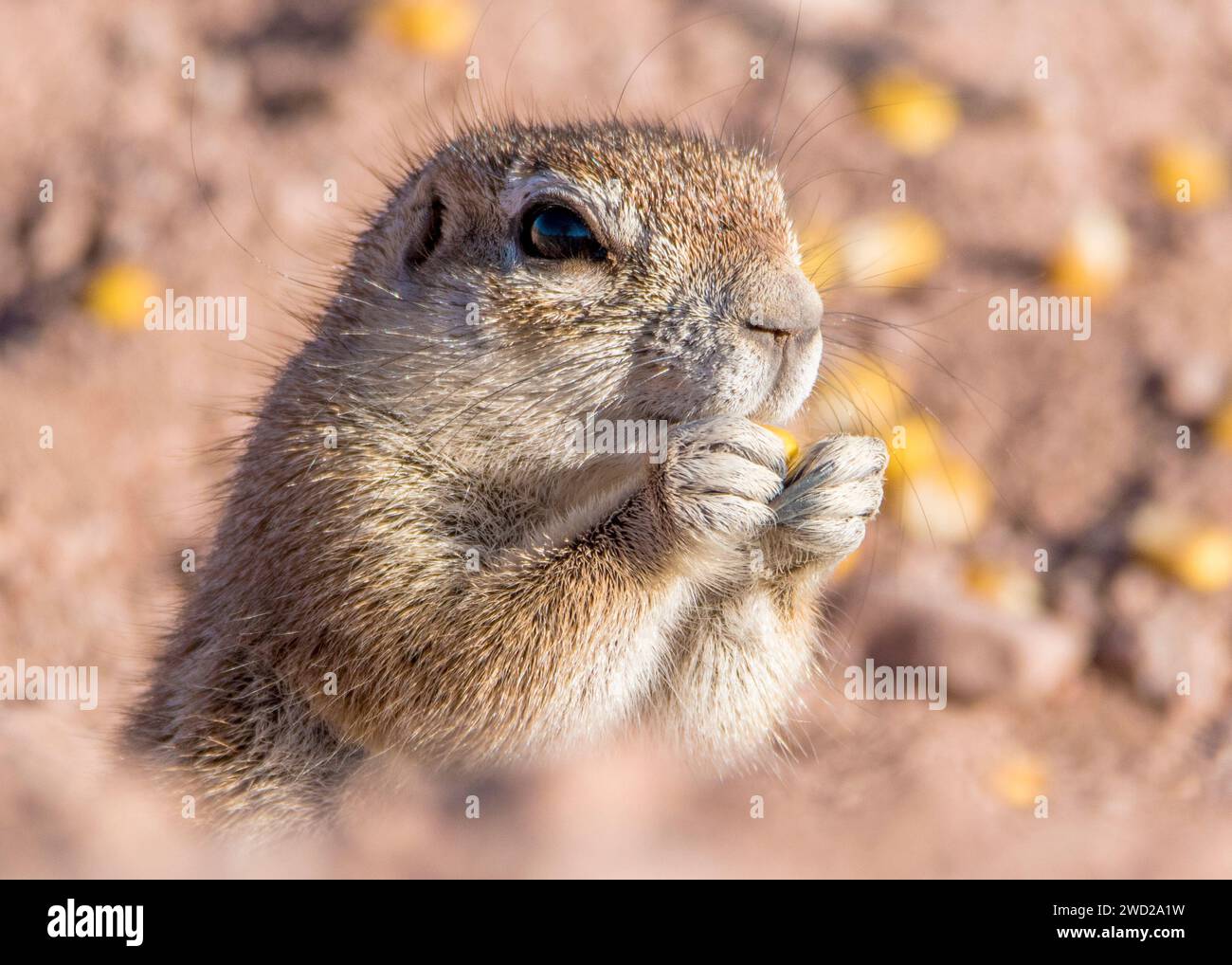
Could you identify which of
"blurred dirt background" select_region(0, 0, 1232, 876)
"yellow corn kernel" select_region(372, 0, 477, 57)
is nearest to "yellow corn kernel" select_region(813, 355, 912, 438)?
"blurred dirt background" select_region(0, 0, 1232, 876)

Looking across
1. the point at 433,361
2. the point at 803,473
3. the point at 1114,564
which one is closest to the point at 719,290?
the point at 803,473

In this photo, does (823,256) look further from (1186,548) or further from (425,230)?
(1186,548)

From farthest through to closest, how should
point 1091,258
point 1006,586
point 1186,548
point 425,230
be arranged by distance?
point 1091,258
point 1006,586
point 1186,548
point 425,230

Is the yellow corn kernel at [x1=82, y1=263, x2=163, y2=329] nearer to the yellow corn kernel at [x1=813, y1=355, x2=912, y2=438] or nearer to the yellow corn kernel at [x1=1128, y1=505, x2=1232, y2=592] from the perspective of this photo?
the yellow corn kernel at [x1=813, y1=355, x2=912, y2=438]

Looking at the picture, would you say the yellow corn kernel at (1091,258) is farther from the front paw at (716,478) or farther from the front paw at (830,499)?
the front paw at (716,478)

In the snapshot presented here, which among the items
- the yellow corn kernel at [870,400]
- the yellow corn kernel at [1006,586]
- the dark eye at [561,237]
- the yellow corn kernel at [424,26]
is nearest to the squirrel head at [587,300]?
the dark eye at [561,237]

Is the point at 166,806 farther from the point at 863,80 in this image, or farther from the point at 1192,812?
the point at 863,80

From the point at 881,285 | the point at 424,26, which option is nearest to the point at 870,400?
the point at 881,285
